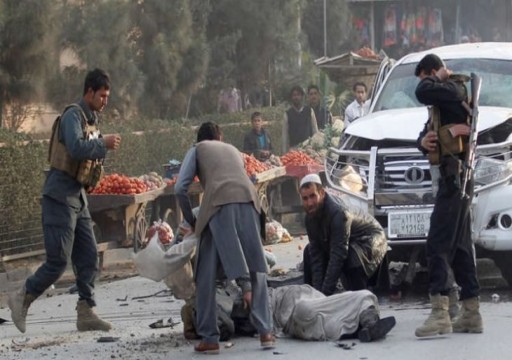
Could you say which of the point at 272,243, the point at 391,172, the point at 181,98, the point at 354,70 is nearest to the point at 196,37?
the point at 181,98

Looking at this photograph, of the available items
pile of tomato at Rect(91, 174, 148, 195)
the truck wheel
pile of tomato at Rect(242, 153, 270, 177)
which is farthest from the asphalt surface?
pile of tomato at Rect(242, 153, 270, 177)

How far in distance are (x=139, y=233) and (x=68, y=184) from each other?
5.90 meters

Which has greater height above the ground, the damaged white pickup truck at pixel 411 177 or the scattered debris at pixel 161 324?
the damaged white pickup truck at pixel 411 177

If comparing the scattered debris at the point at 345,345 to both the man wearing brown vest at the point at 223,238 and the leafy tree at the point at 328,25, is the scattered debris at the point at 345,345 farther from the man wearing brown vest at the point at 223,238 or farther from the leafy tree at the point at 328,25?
the leafy tree at the point at 328,25

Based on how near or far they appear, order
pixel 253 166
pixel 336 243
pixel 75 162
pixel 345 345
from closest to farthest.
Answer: pixel 345 345 → pixel 75 162 → pixel 336 243 → pixel 253 166

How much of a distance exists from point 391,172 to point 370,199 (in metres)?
0.31

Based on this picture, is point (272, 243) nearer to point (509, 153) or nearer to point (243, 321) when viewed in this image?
point (509, 153)

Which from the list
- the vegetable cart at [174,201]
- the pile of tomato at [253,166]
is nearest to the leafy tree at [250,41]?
the pile of tomato at [253,166]

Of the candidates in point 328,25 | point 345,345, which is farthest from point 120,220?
point 328,25

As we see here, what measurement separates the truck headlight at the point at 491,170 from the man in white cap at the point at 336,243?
1.08m

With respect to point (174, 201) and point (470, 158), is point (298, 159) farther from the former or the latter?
point (470, 158)

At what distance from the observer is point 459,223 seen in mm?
10125

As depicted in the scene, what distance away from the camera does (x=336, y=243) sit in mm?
10977

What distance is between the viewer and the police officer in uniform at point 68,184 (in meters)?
10.5
